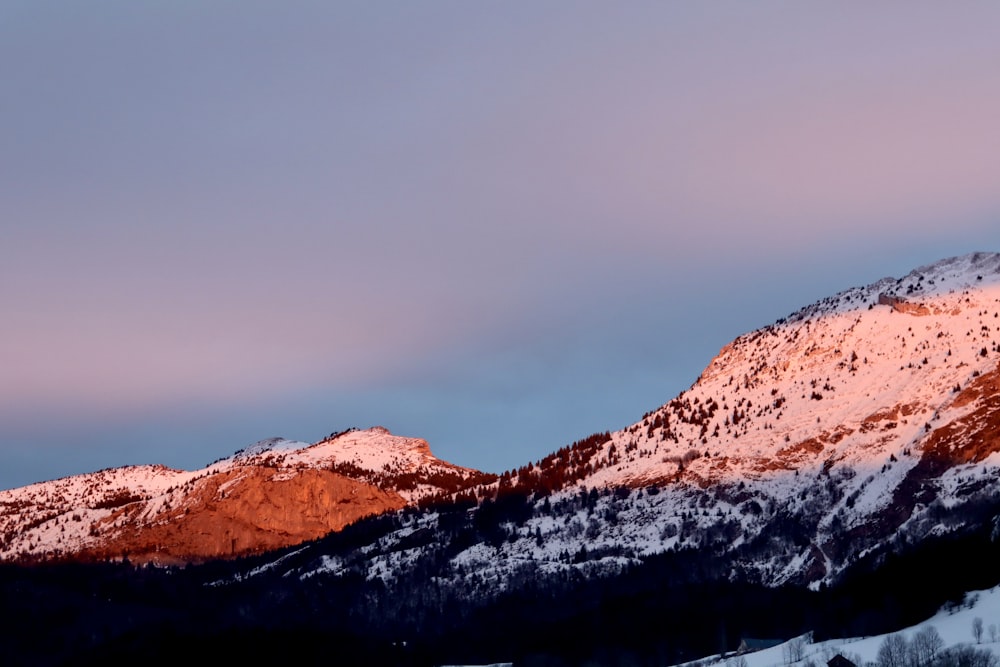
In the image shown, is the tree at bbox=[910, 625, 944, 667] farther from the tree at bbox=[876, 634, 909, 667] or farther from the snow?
the snow

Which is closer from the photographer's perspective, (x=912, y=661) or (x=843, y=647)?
(x=912, y=661)

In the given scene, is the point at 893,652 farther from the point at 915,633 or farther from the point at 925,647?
the point at 915,633

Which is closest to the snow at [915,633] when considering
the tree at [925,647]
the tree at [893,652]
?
the tree at [925,647]

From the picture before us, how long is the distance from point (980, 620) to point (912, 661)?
54.2ft

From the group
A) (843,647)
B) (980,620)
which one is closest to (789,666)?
(843,647)

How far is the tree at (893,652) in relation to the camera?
595 feet

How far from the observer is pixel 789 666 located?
194 meters

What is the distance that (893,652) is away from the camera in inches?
7269

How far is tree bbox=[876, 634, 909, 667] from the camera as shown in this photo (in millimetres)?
181375

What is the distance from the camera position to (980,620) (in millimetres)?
192250

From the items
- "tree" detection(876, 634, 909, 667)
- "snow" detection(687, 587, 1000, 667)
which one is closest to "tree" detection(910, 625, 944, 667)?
"tree" detection(876, 634, 909, 667)

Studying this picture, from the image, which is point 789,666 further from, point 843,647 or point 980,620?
point 980,620

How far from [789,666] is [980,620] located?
2403 cm

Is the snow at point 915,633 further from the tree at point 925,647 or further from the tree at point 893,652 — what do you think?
the tree at point 893,652
